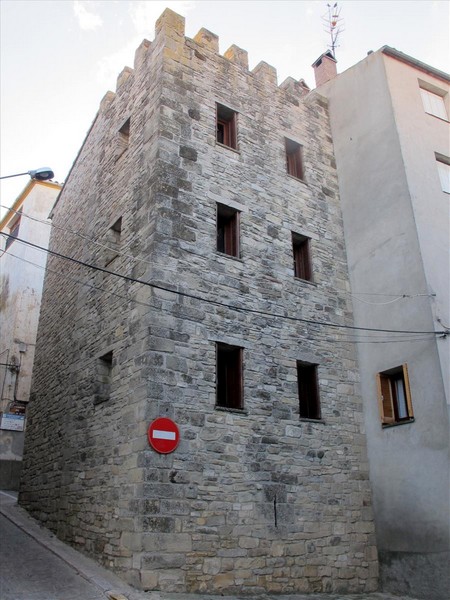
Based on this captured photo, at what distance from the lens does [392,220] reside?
1009cm

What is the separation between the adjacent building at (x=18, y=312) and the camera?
580 inches

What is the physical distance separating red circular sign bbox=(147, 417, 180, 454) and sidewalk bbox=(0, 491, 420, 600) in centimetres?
170

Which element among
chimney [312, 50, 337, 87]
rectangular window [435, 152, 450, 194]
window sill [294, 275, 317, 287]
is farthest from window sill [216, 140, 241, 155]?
chimney [312, 50, 337, 87]

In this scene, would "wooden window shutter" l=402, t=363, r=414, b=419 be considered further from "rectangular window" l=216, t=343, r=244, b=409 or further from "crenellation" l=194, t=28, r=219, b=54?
"crenellation" l=194, t=28, r=219, b=54

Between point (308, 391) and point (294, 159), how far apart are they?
203 inches

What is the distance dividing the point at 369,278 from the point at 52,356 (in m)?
6.78

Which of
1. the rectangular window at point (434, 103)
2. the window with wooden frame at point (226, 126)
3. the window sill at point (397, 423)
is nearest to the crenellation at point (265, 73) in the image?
the window with wooden frame at point (226, 126)

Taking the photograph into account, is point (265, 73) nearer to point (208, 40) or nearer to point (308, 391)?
point (208, 40)

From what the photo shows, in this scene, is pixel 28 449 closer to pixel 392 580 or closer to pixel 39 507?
pixel 39 507

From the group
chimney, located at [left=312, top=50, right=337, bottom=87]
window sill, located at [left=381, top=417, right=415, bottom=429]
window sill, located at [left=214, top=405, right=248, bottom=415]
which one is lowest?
window sill, located at [left=381, top=417, right=415, bottom=429]

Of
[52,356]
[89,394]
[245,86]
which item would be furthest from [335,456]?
[245,86]

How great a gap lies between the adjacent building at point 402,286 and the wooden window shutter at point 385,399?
0.06 ft

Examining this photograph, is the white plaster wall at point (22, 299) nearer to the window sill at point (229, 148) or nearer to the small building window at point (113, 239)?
the small building window at point (113, 239)

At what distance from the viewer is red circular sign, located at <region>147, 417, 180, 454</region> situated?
7130mm
